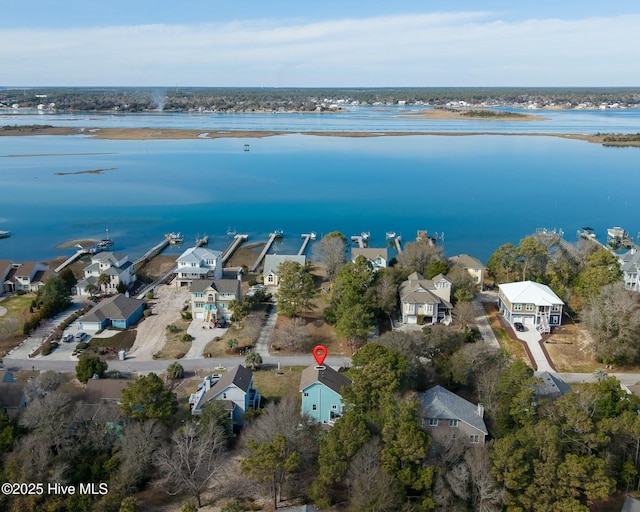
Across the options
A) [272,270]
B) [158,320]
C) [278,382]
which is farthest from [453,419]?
[272,270]

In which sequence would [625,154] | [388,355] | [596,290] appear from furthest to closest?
[625,154], [596,290], [388,355]

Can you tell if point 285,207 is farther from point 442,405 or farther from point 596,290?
→ point 442,405

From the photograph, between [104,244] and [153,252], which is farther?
[104,244]

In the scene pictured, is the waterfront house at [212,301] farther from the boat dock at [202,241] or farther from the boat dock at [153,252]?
the boat dock at [202,241]

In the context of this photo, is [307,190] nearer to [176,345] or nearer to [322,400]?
[176,345]

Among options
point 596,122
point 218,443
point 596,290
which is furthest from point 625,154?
point 218,443

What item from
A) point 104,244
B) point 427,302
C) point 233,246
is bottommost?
point 233,246

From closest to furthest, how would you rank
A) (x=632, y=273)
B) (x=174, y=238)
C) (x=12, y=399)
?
(x=12, y=399) → (x=632, y=273) → (x=174, y=238)
